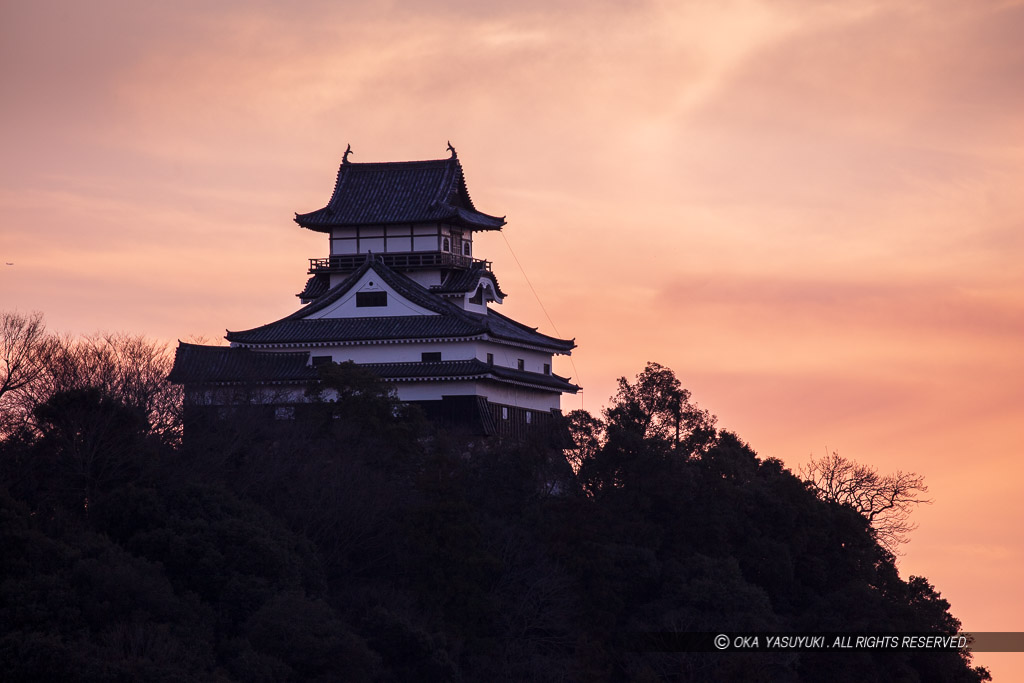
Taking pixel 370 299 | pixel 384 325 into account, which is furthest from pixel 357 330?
pixel 370 299

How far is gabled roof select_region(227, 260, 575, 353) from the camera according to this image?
50.8 m

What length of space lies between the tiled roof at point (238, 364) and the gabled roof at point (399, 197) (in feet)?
21.0

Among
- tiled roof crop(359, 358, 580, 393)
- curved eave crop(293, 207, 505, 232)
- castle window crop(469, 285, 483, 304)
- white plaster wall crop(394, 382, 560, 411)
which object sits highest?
curved eave crop(293, 207, 505, 232)

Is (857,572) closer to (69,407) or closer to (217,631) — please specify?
(217,631)

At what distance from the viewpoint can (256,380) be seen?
48625mm

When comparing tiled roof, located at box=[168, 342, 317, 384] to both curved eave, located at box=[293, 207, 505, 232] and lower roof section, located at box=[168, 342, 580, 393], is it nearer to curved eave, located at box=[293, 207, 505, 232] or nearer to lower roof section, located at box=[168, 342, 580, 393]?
lower roof section, located at box=[168, 342, 580, 393]

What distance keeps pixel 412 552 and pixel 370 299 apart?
563 inches

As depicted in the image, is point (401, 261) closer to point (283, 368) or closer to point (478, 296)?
point (478, 296)

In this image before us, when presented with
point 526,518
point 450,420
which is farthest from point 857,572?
point 450,420

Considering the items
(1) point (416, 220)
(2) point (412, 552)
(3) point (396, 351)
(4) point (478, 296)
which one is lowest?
(2) point (412, 552)

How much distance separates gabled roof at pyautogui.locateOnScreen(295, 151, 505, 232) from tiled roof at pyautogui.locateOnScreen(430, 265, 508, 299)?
1.73 meters

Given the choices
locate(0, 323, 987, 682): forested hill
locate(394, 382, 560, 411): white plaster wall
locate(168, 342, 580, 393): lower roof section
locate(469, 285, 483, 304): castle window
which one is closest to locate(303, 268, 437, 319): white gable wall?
locate(168, 342, 580, 393): lower roof section

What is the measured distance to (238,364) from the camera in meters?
50.3

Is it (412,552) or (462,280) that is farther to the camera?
(462,280)
